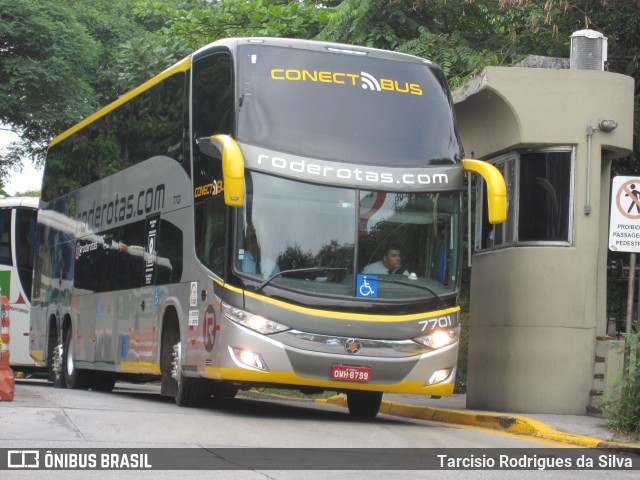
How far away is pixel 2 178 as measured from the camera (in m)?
39.2

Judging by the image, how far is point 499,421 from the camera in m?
14.4

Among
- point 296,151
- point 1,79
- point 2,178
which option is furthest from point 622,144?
point 2,178

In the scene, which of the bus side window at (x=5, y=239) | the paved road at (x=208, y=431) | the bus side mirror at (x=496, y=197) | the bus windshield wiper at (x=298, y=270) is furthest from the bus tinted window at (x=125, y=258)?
the bus side window at (x=5, y=239)

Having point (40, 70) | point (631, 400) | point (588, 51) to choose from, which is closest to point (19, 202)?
point (40, 70)

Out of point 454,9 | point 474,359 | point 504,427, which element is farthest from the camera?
point 454,9

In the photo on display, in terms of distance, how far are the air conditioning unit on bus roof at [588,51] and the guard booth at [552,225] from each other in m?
0.34

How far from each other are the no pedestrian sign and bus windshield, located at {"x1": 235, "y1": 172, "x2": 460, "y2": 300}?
6.79ft

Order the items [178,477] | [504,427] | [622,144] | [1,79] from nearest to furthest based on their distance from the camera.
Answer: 1. [178,477]
2. [504,427]
3. [622,144]
4. [1,79]

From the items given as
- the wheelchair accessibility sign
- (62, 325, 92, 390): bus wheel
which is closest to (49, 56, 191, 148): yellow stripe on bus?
(62, 325, 92, 390): bus wheel

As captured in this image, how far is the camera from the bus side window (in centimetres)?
2611

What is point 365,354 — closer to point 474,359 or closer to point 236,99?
point 236,99

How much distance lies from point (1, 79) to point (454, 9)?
642 inches

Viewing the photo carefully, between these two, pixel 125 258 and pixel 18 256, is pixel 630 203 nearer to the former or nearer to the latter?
pixel 125 258

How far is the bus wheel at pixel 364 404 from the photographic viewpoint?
51.0 feet
